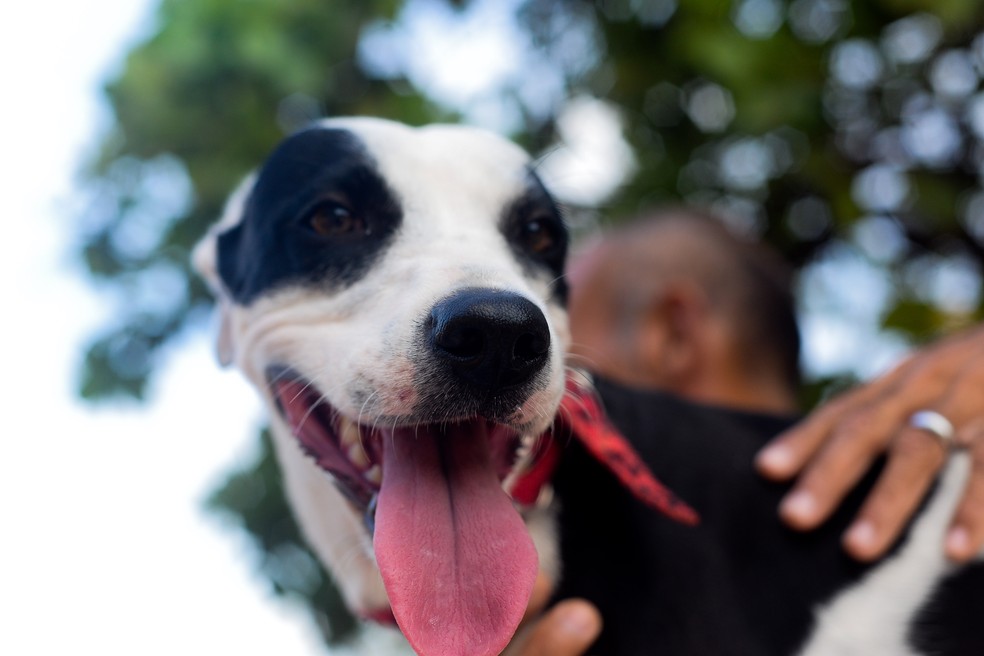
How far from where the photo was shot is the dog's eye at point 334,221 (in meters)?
2.24

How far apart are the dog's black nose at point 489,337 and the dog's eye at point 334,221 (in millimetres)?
555

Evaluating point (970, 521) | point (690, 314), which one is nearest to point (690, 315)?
point (690, 314)

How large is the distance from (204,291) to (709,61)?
2.27 m

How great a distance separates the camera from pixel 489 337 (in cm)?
174

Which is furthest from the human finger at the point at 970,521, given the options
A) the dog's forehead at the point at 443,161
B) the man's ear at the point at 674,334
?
the man's ear at the point at 674,334

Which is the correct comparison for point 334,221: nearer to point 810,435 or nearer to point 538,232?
point 538,232

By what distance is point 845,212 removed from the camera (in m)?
3.98

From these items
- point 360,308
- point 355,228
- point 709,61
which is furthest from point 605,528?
point 709,61

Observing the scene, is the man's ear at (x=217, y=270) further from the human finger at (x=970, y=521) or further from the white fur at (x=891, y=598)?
the human finger at (x=970, y=521)

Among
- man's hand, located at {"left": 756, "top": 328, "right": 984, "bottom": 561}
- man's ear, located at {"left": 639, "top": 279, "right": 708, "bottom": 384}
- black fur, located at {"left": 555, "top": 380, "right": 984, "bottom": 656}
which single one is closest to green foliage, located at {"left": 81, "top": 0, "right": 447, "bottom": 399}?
man's ear, located at {"left": 639, "top": 279, "right": 708, "bottom": 384}

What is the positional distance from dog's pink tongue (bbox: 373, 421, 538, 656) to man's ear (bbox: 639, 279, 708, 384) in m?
2.28

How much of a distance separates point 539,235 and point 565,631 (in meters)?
1.04

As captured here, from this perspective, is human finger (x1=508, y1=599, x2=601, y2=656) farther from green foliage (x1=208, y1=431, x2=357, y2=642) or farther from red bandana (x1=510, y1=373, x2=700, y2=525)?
green foliage (x1=208, y1=431, x2=357, y2=642)

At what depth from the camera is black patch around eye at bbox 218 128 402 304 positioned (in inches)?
86.4
